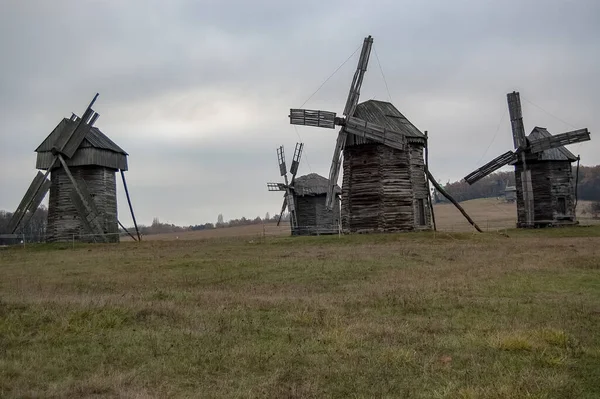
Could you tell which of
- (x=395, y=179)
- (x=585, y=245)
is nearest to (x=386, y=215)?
(x=395, y=179)

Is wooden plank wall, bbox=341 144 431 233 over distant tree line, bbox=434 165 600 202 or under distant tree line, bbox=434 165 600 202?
under

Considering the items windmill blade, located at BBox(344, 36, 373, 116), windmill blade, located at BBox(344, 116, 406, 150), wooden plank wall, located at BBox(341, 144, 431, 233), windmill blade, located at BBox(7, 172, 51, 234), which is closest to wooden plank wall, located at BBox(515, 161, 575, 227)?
wooden plank wall, located at BBox(341, 144, 431, 233)

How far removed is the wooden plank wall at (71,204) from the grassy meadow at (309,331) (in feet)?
67.2

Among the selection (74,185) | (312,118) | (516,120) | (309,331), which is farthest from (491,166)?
(309,331)

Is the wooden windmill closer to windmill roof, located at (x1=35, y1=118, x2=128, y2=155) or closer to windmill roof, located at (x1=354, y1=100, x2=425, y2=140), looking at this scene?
windmill roof, located at (x1=35, y1=118, x2=128, y2=155)

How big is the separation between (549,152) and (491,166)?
5994 millimetres

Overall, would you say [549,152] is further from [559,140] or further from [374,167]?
[374,167]

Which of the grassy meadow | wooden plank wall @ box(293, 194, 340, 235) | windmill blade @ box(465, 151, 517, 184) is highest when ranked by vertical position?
windmill blade @ box(465, 151, 517, 184)

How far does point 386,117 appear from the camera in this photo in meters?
40.1

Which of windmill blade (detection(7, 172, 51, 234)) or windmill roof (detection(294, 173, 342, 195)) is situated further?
windmill roof (detection(294, 173, 342, 195))

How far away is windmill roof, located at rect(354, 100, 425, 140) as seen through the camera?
3949 cm

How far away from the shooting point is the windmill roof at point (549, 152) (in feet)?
159

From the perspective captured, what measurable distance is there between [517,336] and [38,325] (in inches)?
380

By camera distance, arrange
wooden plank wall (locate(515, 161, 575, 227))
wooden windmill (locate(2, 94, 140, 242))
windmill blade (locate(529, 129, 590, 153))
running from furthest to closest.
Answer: wooden plank wall (locate(515, 161, 575, 227)), windmill blade (locate(529, 129, 590, 153)), wooden windmill (locate(2, 94, 140, 242))
